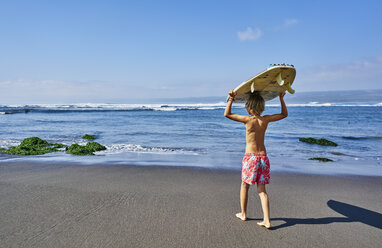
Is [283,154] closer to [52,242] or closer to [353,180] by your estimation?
[353,180]

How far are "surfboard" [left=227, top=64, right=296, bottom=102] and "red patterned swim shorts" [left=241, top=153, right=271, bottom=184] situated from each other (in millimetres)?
981

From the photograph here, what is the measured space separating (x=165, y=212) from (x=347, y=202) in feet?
10.1

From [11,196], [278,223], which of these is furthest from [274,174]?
[11,196]

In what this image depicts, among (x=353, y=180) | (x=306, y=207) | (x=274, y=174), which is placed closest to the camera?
(x=306, y=207)

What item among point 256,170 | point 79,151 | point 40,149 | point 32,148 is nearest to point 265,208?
point 256,170

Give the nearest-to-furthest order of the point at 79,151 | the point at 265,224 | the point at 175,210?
the point at 265,224, the point at 175,210, the point at 79,151

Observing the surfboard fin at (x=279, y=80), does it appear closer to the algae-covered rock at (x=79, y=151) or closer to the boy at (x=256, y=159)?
the boy at (x=256, y=159)

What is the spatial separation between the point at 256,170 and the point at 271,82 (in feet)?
4.53

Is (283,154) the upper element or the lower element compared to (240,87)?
lower

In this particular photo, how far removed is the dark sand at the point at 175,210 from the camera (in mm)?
3051

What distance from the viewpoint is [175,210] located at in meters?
3.83

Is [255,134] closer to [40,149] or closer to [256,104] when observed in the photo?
[256,104]

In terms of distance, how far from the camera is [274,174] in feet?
19.4

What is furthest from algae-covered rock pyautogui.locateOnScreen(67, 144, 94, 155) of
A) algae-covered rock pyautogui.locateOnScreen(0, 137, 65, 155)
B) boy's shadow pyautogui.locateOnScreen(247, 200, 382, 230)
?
boy's shadow pyautogui.locateOnScreen(247, 200, 382, 230)
